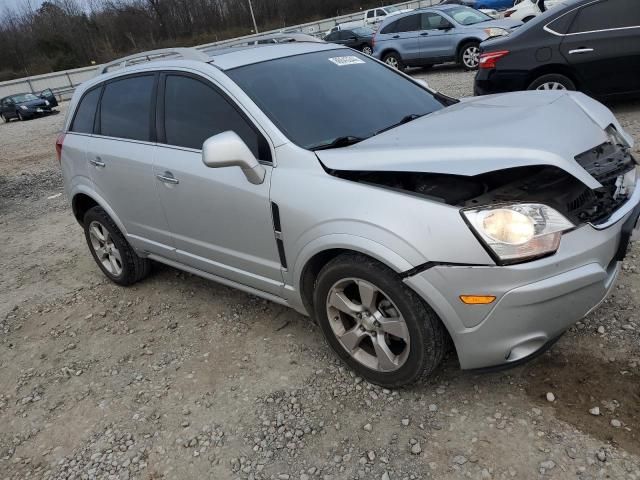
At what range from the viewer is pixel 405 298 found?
2398mm

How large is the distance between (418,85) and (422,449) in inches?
99.6

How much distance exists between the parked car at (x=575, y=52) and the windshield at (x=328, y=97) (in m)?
3.94

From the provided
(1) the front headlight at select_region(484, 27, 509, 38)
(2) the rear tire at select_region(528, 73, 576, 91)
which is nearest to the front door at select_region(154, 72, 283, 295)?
(2) the rear tire at select_region(528, 73, 576, 91)

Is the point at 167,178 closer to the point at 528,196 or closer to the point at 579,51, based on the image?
the point at 528,196

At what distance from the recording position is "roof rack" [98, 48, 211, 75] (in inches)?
136

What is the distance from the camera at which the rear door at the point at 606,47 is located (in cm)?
632

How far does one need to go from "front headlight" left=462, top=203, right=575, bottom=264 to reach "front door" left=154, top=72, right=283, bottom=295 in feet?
3.81

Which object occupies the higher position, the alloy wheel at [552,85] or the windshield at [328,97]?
the windshield at [328,97]

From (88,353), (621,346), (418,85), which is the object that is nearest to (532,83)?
(418,85)

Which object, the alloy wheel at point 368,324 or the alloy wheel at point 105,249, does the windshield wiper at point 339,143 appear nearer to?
the alloy wheel at point 368,324

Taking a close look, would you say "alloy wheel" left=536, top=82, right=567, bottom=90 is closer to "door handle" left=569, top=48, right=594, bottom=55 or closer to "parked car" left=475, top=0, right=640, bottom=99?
"parked car" left=475, top=0, right=640, bottom=99

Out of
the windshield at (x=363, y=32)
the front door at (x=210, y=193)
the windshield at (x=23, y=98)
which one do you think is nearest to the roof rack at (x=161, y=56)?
the front door at (x=210, y=193)

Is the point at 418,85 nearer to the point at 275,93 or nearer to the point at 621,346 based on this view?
the point at 275,93

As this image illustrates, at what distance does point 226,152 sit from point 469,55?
1179 cm
